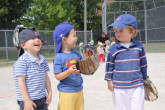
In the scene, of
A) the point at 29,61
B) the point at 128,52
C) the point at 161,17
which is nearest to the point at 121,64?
the point at 128,52

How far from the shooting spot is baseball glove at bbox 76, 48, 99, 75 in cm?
244

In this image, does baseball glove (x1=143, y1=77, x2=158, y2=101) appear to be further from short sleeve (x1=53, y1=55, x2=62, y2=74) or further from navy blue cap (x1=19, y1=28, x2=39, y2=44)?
navy blue cap (x1=19, y1=28, x2=39, y2=44)

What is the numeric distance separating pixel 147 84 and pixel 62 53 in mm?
1256

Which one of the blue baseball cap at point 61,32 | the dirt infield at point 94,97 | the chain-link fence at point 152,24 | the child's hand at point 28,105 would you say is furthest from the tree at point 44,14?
the child's hand at point 28,105

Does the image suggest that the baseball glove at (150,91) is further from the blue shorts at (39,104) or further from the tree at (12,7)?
the tree at (12,7)

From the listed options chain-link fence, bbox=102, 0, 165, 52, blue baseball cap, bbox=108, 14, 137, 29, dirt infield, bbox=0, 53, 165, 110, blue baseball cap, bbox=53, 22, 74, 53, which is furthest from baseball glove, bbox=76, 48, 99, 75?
chain-link fence, bbox=102, 0, 165, 52

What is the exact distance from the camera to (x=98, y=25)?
32.9m

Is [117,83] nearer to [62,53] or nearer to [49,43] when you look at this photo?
[62,53]

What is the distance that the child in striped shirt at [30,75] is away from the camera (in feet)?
7.29

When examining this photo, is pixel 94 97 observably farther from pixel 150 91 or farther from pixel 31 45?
pixel 31 45

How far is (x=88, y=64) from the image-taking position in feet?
8.14

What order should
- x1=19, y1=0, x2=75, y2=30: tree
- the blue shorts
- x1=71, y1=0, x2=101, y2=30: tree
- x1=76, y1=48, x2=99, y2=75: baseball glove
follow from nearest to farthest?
1. the blue shorts
2. x1=76, y1=48, x2=99, y2=75: baseball glove
3. x1=19, y1=0, x2=75, y2=30: tree
4. x1=71, y1=0, x2=101, y2=30: tree

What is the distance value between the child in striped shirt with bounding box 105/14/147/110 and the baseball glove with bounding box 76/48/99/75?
0.26 metres

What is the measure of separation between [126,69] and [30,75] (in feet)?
3.99
